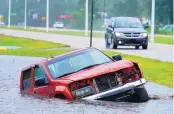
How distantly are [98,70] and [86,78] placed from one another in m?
0.50

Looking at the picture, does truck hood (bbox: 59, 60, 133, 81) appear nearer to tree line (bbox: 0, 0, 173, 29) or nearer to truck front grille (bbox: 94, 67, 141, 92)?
truck front grille (bbox: 94, 67, 141, 92)

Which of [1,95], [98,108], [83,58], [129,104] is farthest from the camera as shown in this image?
[1,95]

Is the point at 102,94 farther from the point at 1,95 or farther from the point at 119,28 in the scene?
the point at 119,28

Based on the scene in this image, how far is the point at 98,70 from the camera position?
14336mm

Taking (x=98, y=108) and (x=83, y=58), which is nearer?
(x=98, y=108)

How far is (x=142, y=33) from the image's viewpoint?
39.4 meters

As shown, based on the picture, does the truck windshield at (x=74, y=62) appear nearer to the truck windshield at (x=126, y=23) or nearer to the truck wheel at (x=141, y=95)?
the truck wheel at (x=141, y=95)

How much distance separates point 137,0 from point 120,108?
3231 inches

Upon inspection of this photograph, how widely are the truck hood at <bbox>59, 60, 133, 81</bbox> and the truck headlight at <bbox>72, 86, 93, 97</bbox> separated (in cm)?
24

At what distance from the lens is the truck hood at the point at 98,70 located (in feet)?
46.1

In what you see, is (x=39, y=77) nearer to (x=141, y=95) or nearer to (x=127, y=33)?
(x=141, y=95)

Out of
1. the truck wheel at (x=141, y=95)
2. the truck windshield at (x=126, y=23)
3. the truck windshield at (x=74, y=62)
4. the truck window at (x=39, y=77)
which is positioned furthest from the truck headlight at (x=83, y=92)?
the truck windshield at (x=126, y=23)

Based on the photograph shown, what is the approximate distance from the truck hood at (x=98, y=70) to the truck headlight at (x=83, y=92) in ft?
0.78

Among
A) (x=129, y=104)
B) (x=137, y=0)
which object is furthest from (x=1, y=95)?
(x=137, y=0)
